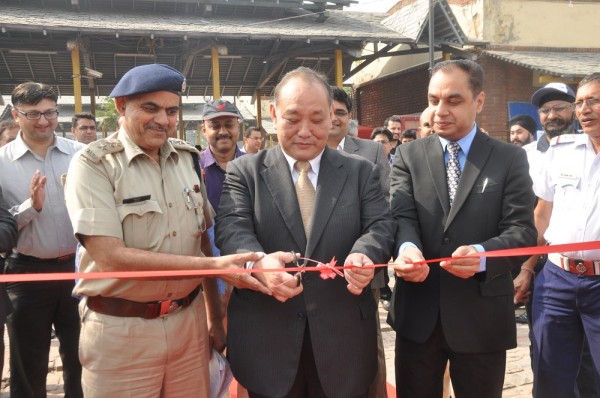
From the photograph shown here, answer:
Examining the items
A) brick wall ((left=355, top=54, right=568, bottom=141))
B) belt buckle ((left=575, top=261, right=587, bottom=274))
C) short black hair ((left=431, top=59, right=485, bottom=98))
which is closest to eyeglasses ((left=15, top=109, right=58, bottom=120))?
short black hair ((left=431, top=59, right=485, bottom=98))

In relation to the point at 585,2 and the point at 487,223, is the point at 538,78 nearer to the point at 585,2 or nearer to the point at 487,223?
the point at 585,2

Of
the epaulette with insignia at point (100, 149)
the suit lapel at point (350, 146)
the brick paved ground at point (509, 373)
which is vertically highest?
the suit lapel at point (350, 146)

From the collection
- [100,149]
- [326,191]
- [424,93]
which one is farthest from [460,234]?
[424,93]

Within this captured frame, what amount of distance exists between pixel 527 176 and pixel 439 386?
109 cm

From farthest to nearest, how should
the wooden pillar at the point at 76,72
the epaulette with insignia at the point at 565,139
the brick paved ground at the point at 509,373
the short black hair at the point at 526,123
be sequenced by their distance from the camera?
the wooden pillar at the point at 76,72
the short black hair at the point at 526,123
the brick paved ground at the point at 509,373
the epaulette with insignia at the point at 565,139

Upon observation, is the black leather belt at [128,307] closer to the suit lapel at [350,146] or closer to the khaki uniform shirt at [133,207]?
the khaki uniform shirt at [133,207]

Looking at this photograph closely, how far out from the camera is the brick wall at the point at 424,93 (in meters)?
13.8

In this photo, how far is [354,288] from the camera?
201 centimetres

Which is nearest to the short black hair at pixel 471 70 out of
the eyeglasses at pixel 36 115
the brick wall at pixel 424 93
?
the eyeglasses at pixel 36 115

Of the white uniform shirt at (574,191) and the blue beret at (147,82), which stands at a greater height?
the blue beret at (147,82)

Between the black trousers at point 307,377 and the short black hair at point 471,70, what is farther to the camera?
the short black hair at point 471,70

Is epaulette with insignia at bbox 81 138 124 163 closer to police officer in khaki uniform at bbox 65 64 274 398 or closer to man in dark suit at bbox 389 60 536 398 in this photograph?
police officer in khaki uniform at bbox 65 64 274 398

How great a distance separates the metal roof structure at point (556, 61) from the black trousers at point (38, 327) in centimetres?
1220

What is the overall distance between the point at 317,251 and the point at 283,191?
30 cm
